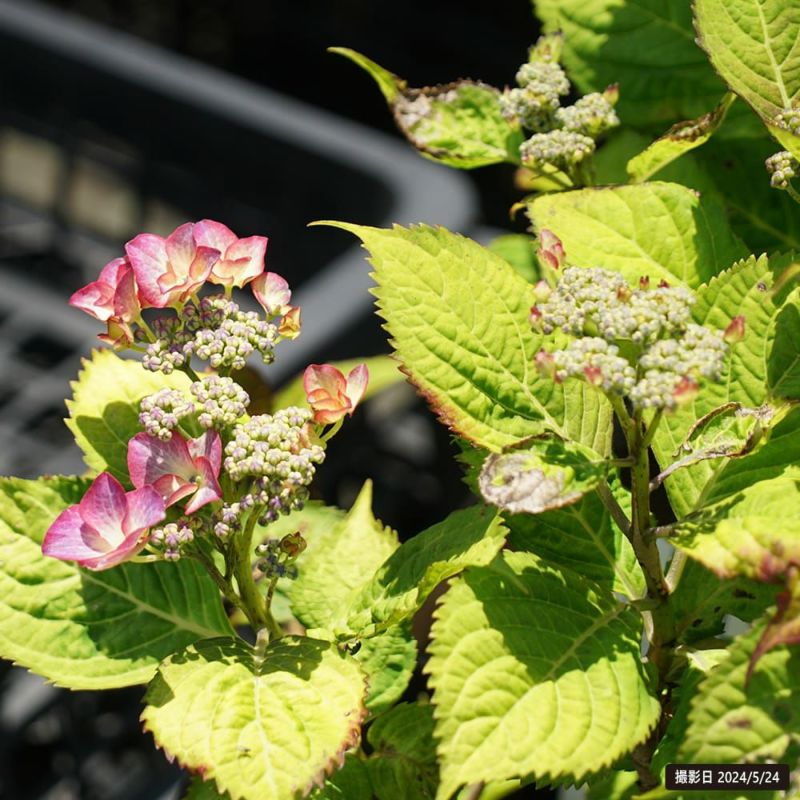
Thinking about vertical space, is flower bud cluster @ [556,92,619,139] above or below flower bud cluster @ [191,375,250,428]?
above

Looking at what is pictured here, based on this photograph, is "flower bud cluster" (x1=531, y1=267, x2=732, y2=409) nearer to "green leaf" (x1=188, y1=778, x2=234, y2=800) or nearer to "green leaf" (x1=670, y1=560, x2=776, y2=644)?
"green leaf" (x1=670, y1=560, x2=776, y2=644)

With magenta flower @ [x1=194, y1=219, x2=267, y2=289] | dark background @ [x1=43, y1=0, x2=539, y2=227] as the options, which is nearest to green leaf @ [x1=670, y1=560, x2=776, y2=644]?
magenta flower @ [x1=194, y1=219, x2=267, y2=289]

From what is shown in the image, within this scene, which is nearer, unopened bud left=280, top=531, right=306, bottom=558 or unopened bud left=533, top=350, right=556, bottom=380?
unopened bud left=533, top=350, right=556, bottom=380

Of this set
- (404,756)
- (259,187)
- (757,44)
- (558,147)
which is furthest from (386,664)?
(259,187)

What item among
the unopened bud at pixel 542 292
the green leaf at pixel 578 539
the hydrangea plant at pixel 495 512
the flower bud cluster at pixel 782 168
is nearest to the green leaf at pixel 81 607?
the hydrangea plant at pixel 495 512

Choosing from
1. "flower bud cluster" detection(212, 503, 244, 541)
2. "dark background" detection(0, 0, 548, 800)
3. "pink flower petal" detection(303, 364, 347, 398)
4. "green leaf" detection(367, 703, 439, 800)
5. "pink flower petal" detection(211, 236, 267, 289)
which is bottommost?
"dark background" detection(0, 0, 548, 800)

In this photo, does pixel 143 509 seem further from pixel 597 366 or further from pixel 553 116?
pixel 553 116

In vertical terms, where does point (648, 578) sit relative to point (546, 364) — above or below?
below
